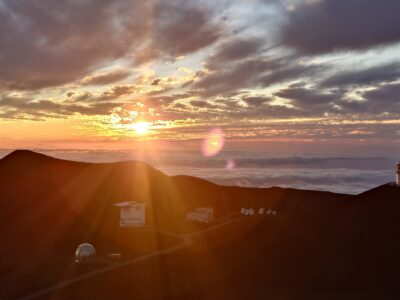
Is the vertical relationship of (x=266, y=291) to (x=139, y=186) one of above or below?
below

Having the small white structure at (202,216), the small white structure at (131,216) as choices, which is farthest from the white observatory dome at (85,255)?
the small white structure at (202,216)

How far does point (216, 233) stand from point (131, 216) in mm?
16094

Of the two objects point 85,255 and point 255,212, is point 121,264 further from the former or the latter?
point 255,212

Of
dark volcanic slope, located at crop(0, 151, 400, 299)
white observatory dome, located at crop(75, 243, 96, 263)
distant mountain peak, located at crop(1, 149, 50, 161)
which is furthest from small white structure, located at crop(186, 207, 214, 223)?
distant mountain peak, located at crop(1, 149, 50, 161)

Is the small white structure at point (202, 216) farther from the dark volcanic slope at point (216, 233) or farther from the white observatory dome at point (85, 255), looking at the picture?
the white observatory dome at point (85, 255)

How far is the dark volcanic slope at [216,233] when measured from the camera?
152 ft

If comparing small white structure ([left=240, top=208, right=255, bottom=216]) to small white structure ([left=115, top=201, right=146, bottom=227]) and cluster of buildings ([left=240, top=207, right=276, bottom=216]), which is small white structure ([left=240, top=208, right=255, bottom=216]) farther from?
small white structure ([left=115, top=201, right=146, bottom=227])

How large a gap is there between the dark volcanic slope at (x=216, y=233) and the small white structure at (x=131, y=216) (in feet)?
6.63

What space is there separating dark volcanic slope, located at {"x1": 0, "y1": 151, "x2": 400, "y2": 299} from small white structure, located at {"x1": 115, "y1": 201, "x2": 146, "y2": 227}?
202 cm

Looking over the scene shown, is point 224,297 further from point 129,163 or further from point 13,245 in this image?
point 129,163

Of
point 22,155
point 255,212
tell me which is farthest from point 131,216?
point 22,155

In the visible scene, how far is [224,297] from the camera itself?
41.8m

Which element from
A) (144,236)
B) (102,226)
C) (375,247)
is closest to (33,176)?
(102,226)

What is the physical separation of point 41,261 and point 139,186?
1845 inches
